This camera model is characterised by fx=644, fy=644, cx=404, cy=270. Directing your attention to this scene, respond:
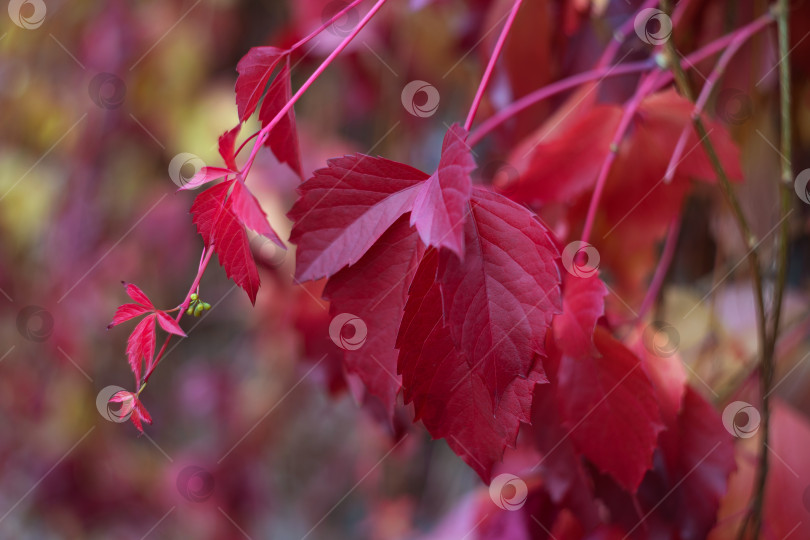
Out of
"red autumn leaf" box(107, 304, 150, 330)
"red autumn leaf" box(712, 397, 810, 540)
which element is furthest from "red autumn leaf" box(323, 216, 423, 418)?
"red autumn leaf" box(712, 397, 810, 540)

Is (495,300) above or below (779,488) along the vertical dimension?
above

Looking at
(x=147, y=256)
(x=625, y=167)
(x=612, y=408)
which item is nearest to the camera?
(x=612, y=408)

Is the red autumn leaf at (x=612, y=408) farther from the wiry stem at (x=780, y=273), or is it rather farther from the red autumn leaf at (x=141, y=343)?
the red autumn leaf at (x=141, y=343)

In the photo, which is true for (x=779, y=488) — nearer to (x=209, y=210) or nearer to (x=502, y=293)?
(x=502, y=293)

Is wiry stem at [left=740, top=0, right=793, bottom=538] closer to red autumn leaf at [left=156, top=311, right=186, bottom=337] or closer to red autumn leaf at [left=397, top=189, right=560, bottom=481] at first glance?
red autumn leaf at [left=397, top=189, right=560, bottom=481]

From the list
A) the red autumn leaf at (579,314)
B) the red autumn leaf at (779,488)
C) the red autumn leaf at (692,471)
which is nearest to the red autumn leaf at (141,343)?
the red autumn leaf at (579,314)

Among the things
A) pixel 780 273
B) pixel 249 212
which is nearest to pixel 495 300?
pixel 249 212
